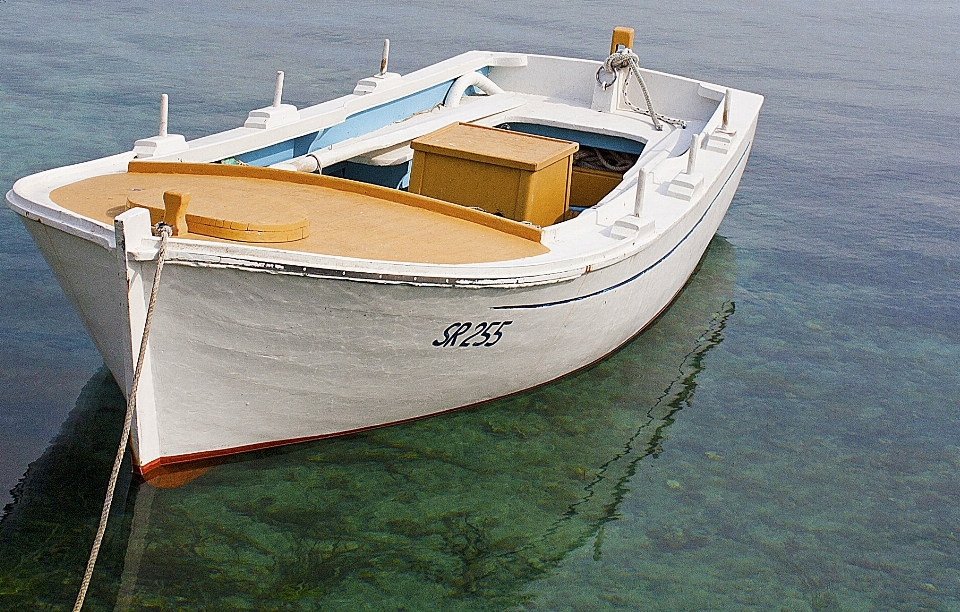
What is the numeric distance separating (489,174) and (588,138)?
8.39 ft

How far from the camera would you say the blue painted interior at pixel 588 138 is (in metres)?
8.70

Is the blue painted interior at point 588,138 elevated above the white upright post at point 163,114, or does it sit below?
below

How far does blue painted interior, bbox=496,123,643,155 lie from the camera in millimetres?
8695

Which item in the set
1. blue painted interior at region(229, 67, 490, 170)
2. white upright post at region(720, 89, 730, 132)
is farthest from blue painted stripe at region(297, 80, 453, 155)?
white upright post at region(720, 89, 730, 132)

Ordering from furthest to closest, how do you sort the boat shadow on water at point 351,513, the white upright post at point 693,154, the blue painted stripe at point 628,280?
1. the white upright post at point 693,154
2. the blue painted stripe at point 628,280
3. the boat shadow on water at point 351,513

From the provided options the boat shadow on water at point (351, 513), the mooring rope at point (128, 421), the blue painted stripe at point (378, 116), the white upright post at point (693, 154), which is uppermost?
the white upright post at point (693, 154)

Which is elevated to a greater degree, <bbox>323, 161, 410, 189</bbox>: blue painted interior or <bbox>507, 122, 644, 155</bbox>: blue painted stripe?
<bbox>507, 122, 644, 155</bbox>: blue painted stripe

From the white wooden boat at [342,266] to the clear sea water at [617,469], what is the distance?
331mm

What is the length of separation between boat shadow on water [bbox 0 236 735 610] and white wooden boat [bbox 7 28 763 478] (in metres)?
0.20

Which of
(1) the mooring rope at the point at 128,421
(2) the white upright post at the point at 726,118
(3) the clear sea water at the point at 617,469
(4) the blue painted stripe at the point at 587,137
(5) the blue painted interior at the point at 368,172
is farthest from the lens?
(4) the blue painted stripe at the point at 587,137

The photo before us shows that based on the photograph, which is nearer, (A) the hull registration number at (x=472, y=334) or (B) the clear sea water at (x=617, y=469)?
(B) the clear sea water at (x=617, y=469)

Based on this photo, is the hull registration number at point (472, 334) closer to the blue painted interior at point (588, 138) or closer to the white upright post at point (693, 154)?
the white upright post at point (693, 154)

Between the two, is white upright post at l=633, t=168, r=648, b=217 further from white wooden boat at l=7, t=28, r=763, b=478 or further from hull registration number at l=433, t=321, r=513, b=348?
hull registration number at l=433, t=321, r=513, b=348

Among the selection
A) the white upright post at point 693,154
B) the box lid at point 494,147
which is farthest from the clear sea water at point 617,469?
the box lid at point 494,147
